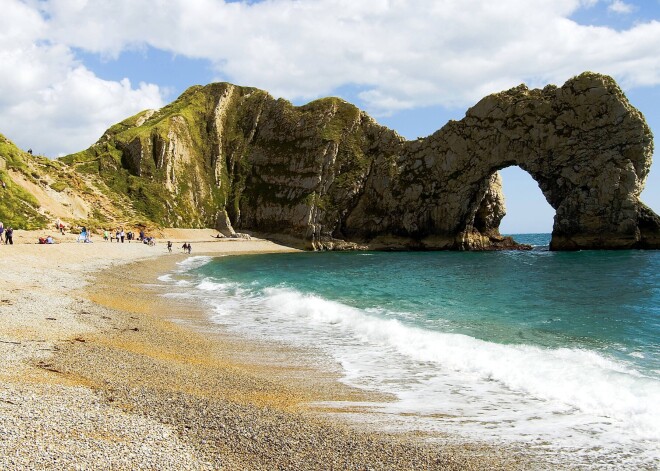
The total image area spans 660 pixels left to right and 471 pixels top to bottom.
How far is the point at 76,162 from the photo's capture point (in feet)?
319

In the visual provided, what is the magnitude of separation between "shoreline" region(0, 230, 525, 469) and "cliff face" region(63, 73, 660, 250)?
2990 inches

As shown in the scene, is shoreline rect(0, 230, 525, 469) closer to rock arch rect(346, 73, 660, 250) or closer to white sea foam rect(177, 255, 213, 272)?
white sea foam rect(177, 255, 213, 272)

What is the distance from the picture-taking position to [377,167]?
9519cm

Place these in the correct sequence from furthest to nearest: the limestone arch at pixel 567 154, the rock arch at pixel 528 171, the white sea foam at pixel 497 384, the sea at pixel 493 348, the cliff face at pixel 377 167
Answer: the cliff face at pixel 377 167
the rock arch at pixel 528 171
the limestone arch at pixel 567 154
the sea at pixel 493 348
the white sea foam at pixel 497 384

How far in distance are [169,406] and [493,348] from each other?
10774mm

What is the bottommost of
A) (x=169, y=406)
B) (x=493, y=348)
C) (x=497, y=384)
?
(x=497, y=384)

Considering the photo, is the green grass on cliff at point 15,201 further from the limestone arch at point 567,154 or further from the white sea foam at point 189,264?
the limestone arch at point 567,154

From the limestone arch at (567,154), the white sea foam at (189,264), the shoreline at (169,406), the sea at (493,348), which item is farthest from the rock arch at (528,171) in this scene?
the shoreline at (169,406)

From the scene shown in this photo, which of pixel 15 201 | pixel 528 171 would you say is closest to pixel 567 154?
pixel 528 171

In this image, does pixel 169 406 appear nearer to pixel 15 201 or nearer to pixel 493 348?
pixel 493 348

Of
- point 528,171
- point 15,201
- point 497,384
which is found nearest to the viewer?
point 497,384

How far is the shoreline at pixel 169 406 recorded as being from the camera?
6.67m

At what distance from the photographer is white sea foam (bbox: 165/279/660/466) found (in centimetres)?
862

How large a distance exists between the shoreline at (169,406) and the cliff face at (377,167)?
7595 centimetres
